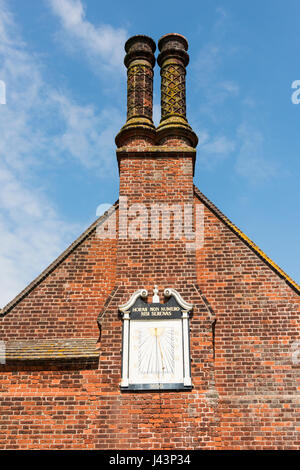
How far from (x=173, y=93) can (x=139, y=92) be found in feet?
2.35

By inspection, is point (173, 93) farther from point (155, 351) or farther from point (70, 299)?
point (155, 351)

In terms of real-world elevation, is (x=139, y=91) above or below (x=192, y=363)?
above

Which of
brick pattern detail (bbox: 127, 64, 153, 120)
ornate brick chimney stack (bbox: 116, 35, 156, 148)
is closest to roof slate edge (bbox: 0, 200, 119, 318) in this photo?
ornate brick chimney stack (bbox: 116, 35, 156, 148)

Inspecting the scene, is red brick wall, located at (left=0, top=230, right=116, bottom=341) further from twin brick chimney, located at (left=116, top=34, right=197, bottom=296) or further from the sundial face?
the sundial face

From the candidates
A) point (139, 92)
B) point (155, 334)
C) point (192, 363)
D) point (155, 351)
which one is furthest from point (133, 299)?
point (139, 92)

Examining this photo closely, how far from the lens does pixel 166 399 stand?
712cm

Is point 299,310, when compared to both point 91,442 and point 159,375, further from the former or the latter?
point 91,442

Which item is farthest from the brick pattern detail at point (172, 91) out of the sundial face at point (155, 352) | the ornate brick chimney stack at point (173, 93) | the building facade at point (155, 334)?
the sundial face at point (155, 352)

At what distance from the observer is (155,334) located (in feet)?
24.9

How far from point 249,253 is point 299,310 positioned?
1284mm

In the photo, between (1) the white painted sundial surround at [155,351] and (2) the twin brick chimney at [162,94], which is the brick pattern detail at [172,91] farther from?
(1) the white painted sundial surround at [155,351]

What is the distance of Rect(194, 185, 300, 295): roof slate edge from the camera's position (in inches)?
323

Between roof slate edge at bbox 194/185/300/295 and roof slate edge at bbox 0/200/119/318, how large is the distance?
1.68 metres

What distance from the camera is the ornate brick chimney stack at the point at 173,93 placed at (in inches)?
379
